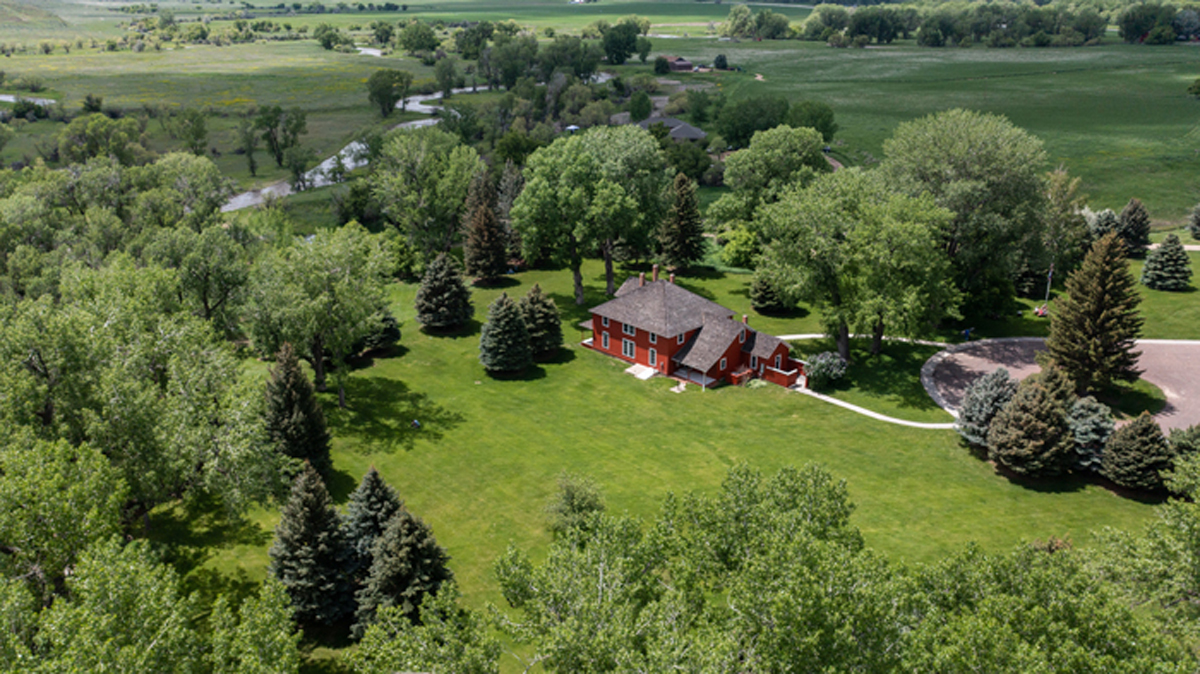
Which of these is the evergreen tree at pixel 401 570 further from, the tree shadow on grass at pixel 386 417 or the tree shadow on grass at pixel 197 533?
the tree shadow on grass at pixel 386 417

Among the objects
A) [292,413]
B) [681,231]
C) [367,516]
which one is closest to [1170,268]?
[681,231]

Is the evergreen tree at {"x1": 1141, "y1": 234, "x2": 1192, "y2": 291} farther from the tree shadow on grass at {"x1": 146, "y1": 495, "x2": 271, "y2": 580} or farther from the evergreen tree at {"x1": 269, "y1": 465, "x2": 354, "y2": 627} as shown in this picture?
the tree shadow on grass at {"x1": 146, "y1": 495, "x2": 271, "y2": 580}

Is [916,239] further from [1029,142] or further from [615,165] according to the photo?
[615,165]

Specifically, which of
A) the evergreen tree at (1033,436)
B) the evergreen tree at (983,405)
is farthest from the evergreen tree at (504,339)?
the evergreen tree at (1033,436)

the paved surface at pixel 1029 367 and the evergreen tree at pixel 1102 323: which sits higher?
the evergreen tree at pixel 1102 323

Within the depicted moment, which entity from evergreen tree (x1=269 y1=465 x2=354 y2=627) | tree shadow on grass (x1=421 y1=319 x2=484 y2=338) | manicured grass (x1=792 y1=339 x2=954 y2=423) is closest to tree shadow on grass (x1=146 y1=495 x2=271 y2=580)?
evergreen tree (x1=269 y1=465 x2=354 y2=627)

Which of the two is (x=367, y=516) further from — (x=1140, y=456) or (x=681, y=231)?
(x=681, y=231)

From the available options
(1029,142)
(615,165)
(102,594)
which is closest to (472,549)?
(102,594)
